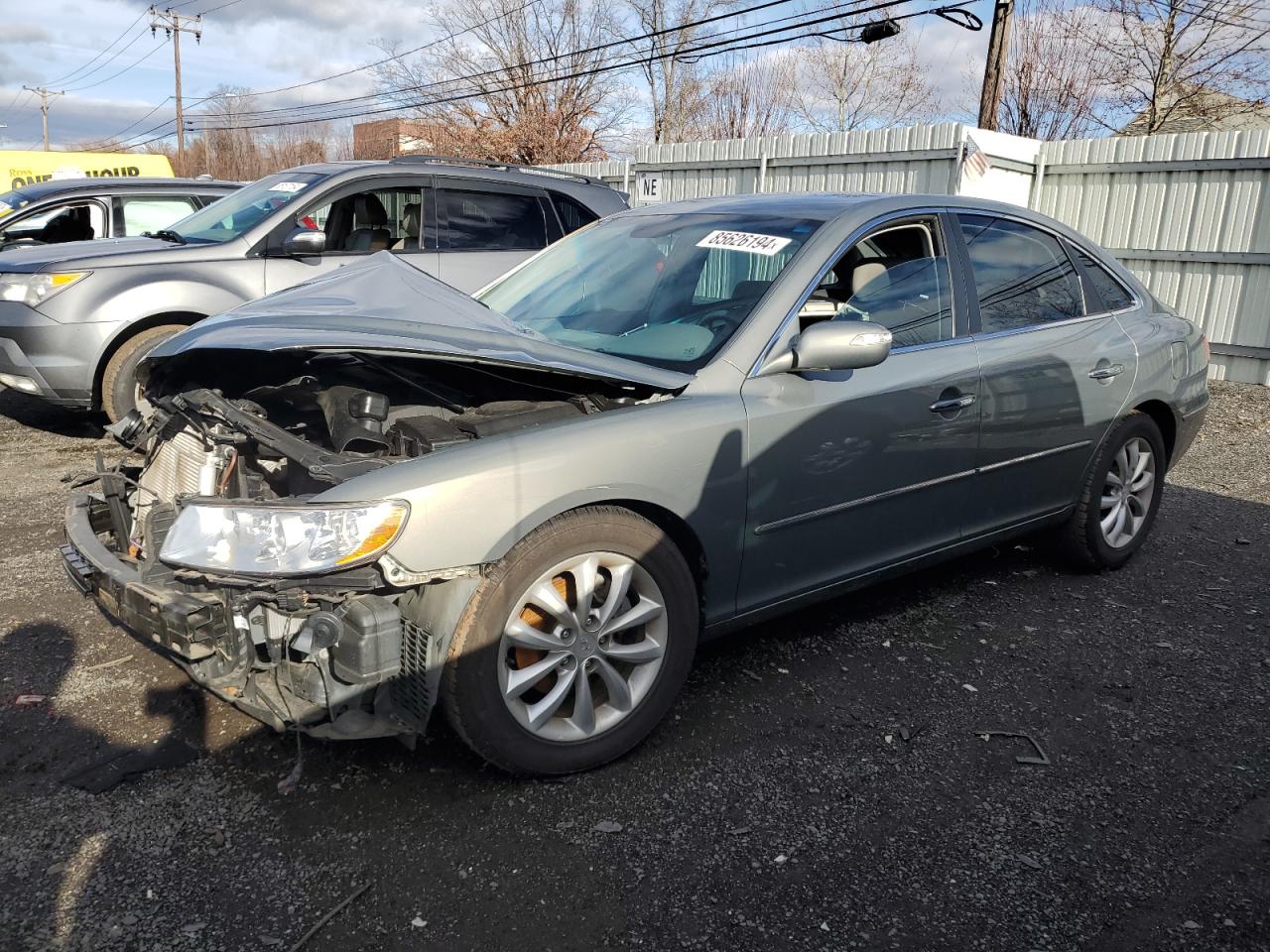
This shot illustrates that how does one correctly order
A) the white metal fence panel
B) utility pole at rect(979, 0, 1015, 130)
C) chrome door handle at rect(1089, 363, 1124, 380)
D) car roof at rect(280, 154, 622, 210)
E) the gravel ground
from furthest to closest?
utility pole at rect(979, 0, 1015, 130), the white metal fence panel, car roof at rect(280, 154, 622, 210), chrome door handle at rect(1089, 363, 1124, 380), the gravel ground

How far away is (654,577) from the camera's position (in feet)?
9.52

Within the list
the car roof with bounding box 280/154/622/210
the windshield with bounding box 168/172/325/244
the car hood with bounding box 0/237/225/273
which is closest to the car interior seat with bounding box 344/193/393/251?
the car roof with bounding box 280/154/622/210

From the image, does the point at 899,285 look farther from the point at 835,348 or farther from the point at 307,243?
the point at 307,243

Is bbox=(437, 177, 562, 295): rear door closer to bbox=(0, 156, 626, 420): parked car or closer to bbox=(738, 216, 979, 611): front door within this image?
bbox=(0, 156, 626, 420): parked car

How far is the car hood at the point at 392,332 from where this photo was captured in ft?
8.90

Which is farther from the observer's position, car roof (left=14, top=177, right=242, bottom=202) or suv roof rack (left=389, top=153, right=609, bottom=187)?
car roof (left=14, top=177, right=242, bottom=202)

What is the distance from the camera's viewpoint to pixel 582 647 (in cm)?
281

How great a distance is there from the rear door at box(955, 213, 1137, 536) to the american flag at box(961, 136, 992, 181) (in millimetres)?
6965

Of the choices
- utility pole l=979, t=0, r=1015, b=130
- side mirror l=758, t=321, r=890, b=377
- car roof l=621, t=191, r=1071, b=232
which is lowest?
side mirror l=758, t=321, r=890, b=377

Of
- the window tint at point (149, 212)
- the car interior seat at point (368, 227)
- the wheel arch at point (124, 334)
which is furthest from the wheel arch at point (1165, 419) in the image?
the window tint at point (149, 212)

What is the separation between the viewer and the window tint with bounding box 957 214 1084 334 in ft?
13.0

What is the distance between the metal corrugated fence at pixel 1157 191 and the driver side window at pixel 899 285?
6.58 m

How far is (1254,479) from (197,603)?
6906 mm

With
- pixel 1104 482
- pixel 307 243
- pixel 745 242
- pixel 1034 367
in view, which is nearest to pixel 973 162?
pixel 1104 482
